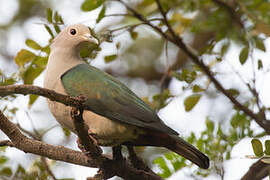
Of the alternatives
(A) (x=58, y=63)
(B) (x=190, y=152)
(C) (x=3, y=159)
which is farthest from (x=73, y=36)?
(B) (x=190, y=152)

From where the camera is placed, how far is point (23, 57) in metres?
3.78

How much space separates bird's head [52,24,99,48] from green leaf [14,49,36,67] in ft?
0.89

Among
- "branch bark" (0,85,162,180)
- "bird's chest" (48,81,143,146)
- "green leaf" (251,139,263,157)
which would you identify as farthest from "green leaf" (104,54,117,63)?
"green leaf" (251,139,263,157)

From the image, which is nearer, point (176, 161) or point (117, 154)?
point (117, 154)

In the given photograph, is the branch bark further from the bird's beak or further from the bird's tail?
the bird's beak

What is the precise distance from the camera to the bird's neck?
3539 millimetres

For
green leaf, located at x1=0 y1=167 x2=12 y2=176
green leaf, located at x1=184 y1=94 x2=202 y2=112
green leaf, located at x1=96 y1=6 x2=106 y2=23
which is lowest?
green leaf, located at x1=0 y1=167 x2=12 y2=176

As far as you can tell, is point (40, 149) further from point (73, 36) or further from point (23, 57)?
point (73, 36)

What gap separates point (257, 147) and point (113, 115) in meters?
0.98

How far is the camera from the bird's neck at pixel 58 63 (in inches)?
139

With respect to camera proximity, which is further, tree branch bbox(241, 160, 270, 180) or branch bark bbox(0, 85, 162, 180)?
tree branch bbox(241, 160, 270, 180)

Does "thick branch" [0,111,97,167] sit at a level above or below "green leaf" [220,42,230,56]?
below

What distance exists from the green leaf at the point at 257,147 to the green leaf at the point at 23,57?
1897 millimetres

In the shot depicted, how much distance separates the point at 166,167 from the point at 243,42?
5.38ft
